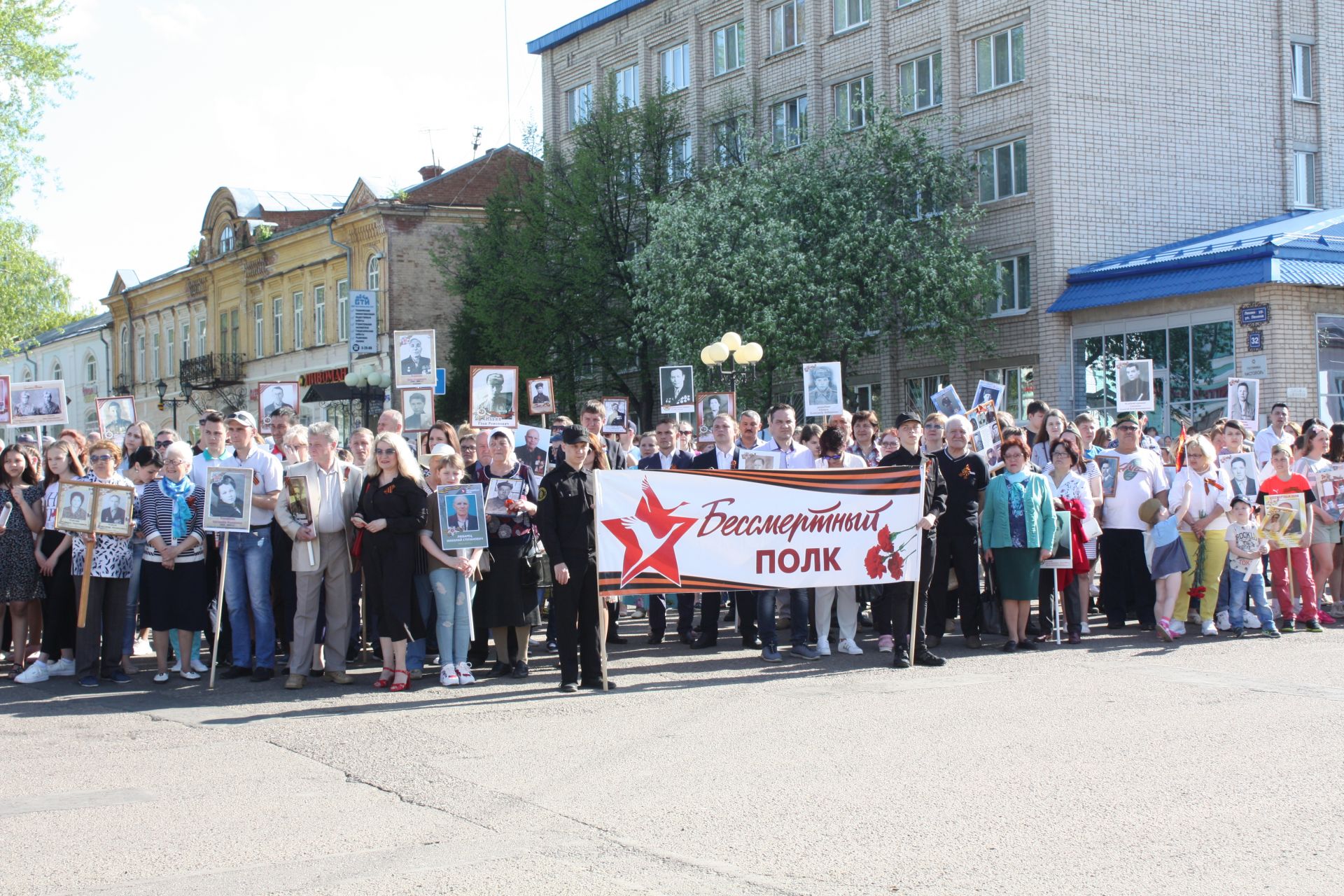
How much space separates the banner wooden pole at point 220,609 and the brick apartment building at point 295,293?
86.3 ft

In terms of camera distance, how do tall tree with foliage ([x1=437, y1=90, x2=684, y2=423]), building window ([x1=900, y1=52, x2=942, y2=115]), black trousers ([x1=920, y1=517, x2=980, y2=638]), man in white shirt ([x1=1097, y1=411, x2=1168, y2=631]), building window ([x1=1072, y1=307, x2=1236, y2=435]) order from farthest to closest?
tall tree with foliage ([x1=437, y1=90, x2=684, y2=423])
building window ([x1=900, y1=52, x2=942, y2=115])
building window ([x1=1072, y1=307, x2=1236, y2=435])
man in white shirt ([x1=1097, y1=411, x2=1168, y2=631])
black trousers ([x1=920, y1=517, x2=980, y2=638])

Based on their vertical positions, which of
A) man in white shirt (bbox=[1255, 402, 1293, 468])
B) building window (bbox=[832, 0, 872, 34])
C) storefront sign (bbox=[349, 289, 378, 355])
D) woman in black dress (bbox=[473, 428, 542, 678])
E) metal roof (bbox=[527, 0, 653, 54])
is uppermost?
metal roof (bbox=[527, 0, 653, 54])

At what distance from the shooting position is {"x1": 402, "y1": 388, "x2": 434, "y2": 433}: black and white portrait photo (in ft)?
55.8

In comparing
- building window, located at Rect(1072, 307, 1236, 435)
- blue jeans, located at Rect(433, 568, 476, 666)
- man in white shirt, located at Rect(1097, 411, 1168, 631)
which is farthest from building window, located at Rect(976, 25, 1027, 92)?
blue jeans, located at Rect(433, 568, 476, 666)

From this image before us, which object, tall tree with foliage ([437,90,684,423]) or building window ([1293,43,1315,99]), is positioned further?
tall tree with foliage ([437,90,684,423])

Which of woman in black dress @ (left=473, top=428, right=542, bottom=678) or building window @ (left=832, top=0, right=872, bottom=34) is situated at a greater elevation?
building window @ (left=832, top=0, right=872, bottom=34)

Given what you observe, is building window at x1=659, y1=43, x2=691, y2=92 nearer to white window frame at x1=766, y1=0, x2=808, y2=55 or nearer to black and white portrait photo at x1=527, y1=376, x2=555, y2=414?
white window frame at x1=766, y1=0, x2=808, y2=55

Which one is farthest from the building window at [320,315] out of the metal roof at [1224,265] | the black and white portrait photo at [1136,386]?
the black and white portrait photo at [1136,386]

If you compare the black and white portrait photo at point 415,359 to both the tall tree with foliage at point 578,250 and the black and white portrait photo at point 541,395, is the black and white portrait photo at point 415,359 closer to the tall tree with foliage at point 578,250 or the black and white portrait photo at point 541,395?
the black and white portrait photo at point 541,395

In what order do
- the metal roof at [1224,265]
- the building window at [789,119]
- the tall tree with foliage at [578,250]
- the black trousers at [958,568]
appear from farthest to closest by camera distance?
the tall tree with foliage at [578,250] → the building window at [789,119] → the metal roof at [1224,265] → the black trousers at [958,568]

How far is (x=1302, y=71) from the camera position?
34719 mm

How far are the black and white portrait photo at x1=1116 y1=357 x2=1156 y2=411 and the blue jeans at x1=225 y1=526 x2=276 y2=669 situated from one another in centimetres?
1142

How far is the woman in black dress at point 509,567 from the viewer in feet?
37.0

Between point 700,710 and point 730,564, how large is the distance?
7.21 feet
